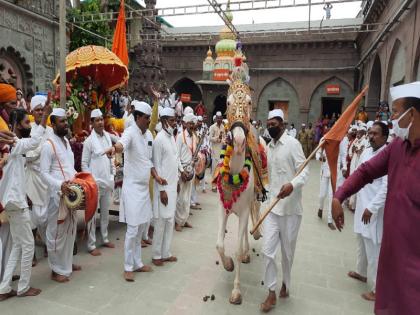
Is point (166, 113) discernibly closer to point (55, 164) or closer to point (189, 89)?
point (55, 164)

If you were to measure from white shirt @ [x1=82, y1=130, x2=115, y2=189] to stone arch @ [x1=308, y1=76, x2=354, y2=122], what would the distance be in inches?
770

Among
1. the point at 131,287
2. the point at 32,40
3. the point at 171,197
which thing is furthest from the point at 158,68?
the point at 131,287

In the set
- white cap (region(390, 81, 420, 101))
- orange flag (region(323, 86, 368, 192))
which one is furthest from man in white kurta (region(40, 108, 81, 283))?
white cap (region(390, 81, 420, 101))

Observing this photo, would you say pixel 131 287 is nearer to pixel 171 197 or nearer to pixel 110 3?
pixel 171 197

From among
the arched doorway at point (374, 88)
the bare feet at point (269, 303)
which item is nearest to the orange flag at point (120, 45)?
the bare feet at point (269, 303)

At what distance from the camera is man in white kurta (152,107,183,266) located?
14.9 feet

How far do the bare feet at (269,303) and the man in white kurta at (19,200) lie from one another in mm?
2430

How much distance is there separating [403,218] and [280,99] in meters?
22.2

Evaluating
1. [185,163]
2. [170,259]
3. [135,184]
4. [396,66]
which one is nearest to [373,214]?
[170,259]

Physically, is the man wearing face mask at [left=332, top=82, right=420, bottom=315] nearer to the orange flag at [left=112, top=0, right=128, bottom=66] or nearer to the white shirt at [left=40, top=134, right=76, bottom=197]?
the white shirt at [left=40, top=134, right=76, bottom=197]

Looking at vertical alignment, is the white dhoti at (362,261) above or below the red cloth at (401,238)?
below

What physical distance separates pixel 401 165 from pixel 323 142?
1.26 meters

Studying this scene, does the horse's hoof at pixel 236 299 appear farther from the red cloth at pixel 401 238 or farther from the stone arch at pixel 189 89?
the stone arch at pixel 189 89

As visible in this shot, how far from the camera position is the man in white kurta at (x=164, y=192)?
4535 millimetres
